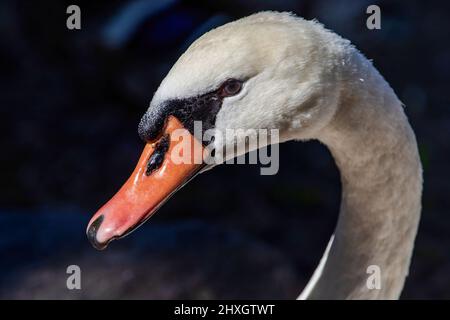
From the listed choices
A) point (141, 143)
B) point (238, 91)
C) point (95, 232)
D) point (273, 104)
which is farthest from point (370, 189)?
point (141, 143)

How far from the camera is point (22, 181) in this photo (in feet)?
16.0

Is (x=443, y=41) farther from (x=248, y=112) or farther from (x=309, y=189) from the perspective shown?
(x=248, y=112)

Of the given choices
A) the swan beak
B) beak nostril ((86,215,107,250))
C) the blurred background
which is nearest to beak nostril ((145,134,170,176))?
the swan beak

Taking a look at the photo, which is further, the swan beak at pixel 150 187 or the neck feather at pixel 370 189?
the neck feather at pixel 370 189

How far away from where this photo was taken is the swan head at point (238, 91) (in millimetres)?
2037

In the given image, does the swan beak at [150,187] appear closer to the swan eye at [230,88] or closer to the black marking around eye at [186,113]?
the black marking around eye at [186,113]

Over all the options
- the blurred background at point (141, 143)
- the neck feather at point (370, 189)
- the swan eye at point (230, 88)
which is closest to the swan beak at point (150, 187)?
the swan eye at point (230, 88)

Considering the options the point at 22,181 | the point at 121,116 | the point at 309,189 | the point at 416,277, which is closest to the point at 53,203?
the point at 22,181

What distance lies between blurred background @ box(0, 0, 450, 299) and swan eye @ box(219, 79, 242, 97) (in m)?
1.34

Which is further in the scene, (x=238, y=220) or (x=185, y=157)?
(x=238, y=220)

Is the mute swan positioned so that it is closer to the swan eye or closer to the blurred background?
the swan eye

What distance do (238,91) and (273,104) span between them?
11 cm

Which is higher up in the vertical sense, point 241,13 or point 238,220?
point 241,13

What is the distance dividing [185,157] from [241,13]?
3.23 meters
